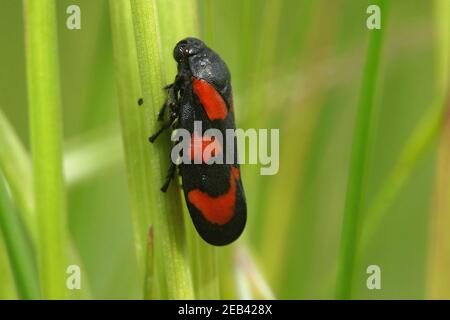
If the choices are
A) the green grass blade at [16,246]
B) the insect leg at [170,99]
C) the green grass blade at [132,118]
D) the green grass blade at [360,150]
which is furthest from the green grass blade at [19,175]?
the green grass blade at [360,150]

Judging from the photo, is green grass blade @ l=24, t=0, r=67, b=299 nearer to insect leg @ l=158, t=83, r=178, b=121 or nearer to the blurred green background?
insect leg @ l=158, t=83, r=178, b=121

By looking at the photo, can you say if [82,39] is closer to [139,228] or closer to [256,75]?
[256,75]

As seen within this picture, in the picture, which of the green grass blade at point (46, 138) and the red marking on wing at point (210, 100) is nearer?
the green grass blade at point (46, 138)

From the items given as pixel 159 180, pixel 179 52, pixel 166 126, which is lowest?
pixel 159 180

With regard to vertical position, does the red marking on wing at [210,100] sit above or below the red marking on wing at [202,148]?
above

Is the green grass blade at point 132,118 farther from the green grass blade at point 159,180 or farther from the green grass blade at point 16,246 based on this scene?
the green grass blade at point 16,246

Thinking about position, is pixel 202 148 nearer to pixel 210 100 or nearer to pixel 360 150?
pixel 210 100

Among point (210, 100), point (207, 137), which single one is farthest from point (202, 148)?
point (210, 100)

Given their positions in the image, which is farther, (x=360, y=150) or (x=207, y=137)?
(x=207, y=137)
